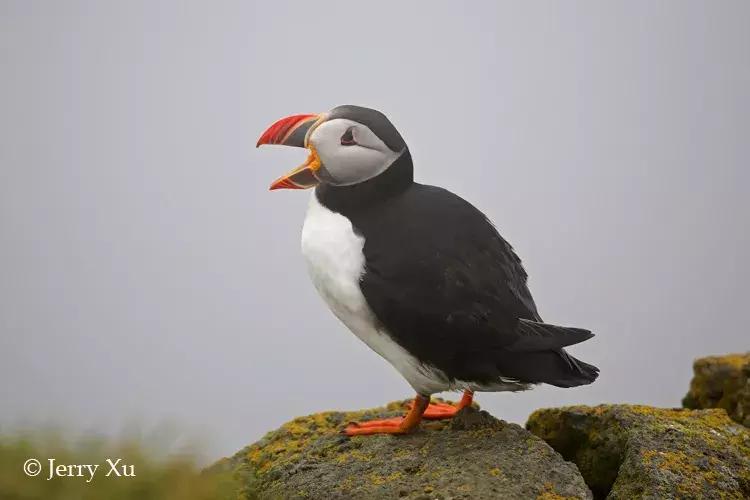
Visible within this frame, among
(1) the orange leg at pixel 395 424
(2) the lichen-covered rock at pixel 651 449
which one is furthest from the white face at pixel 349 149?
(2) the lichen-covered rock at pixel 651 449

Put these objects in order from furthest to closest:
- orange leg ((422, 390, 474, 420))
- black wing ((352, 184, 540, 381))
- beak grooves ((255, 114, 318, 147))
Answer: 1. orange leg ((422, 390, 474, 420))
2. beak grooves ((255, 114, 318, 147))
3. black wing ((352, 184, 540, 381))

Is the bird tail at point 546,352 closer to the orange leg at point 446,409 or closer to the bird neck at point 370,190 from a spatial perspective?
the orange leg at point 446,409

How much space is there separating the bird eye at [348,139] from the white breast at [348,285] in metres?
0.39

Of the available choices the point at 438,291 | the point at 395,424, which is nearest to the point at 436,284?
the point at 438,291

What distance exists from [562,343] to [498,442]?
2.37ft

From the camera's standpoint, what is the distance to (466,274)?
4113mm

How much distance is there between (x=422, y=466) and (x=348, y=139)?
179 cm

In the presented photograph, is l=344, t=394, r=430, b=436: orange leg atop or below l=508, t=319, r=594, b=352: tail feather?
below

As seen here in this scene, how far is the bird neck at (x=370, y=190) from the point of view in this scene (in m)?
4.30

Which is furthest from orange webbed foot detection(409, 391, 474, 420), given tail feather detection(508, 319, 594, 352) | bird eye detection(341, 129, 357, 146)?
bird eye detection(341, 129, 357, 146)

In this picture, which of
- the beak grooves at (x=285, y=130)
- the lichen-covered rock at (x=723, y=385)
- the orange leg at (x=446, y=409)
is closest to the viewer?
the beak grooves at (x=285, y=130)

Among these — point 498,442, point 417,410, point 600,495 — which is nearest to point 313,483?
point 417,410

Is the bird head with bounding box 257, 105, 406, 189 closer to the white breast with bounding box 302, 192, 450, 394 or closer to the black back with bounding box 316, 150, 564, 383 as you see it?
the black back with bounding box 316, 150, 564, 383

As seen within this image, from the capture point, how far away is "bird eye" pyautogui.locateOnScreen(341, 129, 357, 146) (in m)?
4.28
